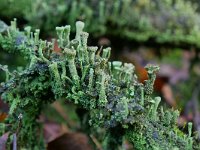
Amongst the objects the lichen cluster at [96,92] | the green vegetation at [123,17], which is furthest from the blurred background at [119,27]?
the lichen cluster at [96,92]

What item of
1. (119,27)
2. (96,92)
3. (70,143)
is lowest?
(70,143)

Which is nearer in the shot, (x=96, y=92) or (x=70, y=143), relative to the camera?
(x=96, y=92)

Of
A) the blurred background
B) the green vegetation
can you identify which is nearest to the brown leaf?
the blurred background

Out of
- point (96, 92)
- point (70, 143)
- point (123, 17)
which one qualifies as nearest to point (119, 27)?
point (123, 17)

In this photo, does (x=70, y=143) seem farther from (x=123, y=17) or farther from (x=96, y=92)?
(x=123, y=17)

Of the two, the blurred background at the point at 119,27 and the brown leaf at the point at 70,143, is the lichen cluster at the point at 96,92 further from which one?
the blurred background at the point at 119,27

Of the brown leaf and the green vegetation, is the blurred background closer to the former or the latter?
the green vegetation

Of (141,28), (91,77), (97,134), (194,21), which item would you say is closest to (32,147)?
(97,134)

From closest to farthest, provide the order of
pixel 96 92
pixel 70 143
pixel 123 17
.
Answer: pixel 96 92
pixel 70 143
pixel 123 17
